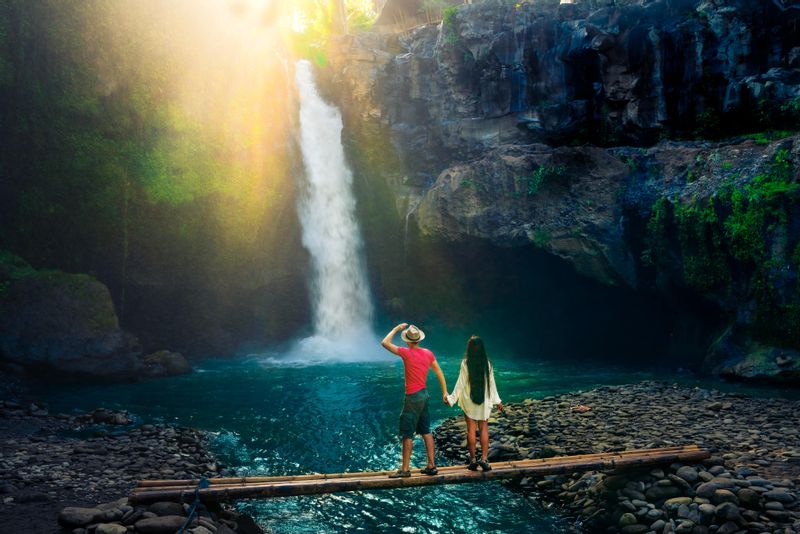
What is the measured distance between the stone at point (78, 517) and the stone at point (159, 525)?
22.1 inches

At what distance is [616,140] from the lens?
2288 cm

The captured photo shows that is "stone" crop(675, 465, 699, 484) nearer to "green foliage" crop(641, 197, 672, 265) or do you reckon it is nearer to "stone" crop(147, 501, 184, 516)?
"stone" crop(147, 501, 184, 516)

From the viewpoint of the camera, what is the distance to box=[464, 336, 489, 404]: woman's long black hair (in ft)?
25.1

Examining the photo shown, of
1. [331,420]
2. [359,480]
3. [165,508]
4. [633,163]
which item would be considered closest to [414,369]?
[359,480]

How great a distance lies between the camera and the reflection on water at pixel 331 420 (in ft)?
27.0

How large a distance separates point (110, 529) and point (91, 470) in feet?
12.4

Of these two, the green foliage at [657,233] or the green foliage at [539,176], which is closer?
the green foliage at [657,233]

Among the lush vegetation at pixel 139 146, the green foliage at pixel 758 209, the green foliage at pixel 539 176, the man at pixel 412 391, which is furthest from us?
the green foliage at pixel 539 176

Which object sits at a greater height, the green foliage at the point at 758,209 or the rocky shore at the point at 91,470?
the green foliage at the point at 758,209

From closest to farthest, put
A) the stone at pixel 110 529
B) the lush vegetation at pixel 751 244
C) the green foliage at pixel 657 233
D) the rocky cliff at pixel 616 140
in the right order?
the stone at pixel 110 529, the lush vegetation at pixel 751 244, the rocky cliff at pixel 616 140, the green foliage at pixel 657 233

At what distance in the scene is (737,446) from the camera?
30.8 feet

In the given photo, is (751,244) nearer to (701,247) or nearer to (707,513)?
(701,247)

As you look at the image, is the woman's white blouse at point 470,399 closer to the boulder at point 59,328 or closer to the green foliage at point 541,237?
the green foliage at point 541,237

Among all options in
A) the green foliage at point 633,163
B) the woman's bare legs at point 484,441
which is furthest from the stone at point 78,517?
the green foliage at point 633,163
